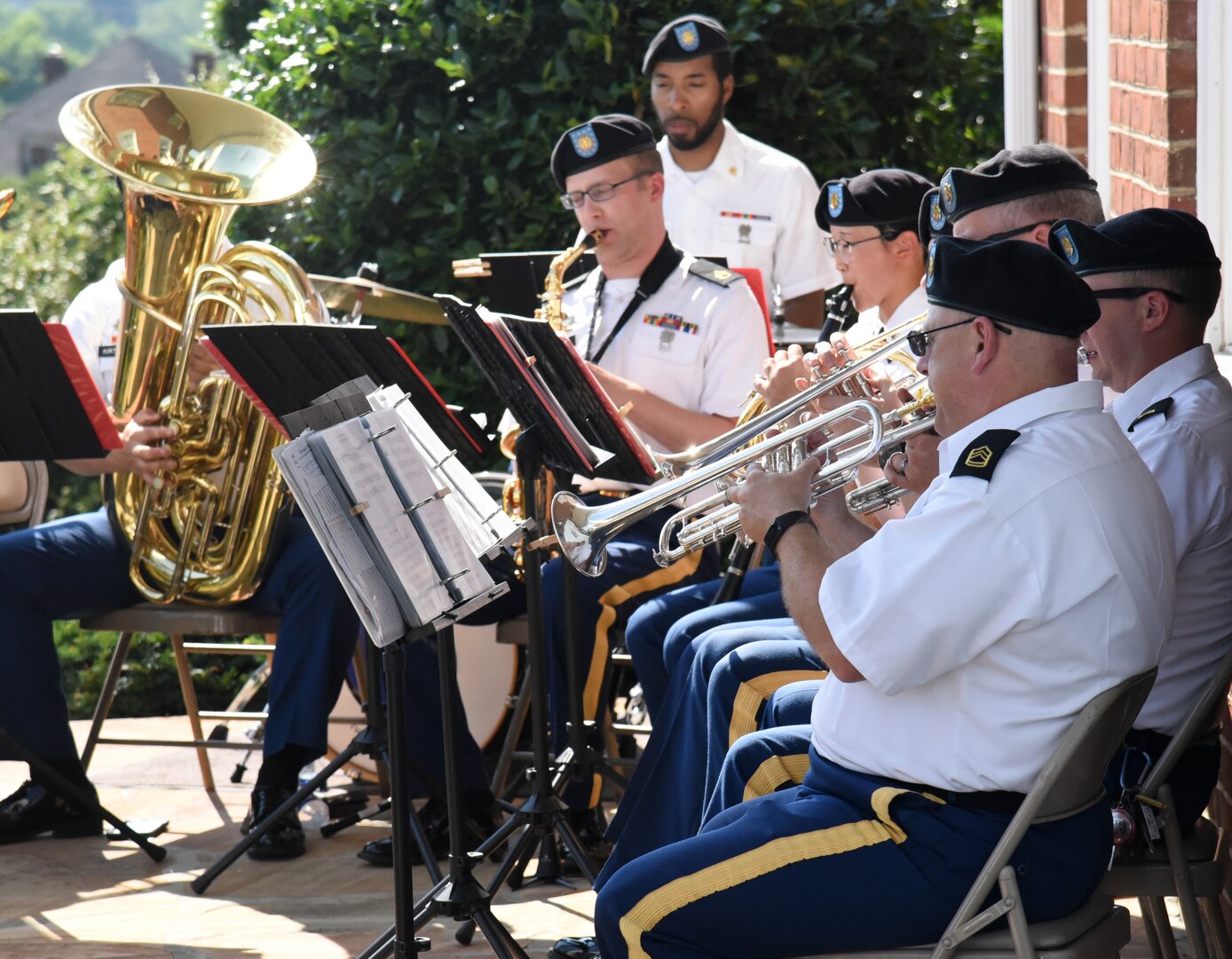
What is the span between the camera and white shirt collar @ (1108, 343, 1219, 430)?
264 centimetres

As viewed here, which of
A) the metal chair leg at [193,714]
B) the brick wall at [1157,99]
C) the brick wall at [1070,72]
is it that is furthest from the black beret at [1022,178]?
the metal chair leg at [193,714]

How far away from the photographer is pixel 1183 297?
8.72 feet

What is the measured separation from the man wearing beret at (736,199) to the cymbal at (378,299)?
4.64ft

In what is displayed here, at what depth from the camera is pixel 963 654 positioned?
2090 mm

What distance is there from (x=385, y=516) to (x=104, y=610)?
1.93 metres

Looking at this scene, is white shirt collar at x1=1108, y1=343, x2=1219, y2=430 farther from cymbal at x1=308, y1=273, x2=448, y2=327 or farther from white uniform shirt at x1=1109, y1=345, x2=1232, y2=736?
cymbal at x1=308, y1=273, x2=448, y2=327

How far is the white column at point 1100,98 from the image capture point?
4062 millimetres

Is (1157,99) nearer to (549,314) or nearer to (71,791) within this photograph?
(549,314)

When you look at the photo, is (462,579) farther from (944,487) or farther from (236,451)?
(236,451)

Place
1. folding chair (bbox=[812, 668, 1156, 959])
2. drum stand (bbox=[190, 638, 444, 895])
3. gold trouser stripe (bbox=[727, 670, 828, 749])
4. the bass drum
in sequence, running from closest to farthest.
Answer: folding chair (bbox=[812, 668, 1156, 959]), gold trouser stripe (bbox=[727, 670, 828, 749]), drum stand (bbox=[190, 638, 444, 895]), the bass drum

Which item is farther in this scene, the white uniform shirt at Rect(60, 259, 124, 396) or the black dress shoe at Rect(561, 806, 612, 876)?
the white uniform shirt at Rect(60, 259, 124, 396)

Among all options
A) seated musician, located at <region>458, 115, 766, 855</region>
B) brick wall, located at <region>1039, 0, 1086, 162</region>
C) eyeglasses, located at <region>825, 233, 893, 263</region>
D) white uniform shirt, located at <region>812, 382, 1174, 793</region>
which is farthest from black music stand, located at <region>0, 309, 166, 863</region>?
brick wall, located at <region>1039, 0, 1086, 162</region>

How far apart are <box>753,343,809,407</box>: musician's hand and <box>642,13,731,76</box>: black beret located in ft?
7.54

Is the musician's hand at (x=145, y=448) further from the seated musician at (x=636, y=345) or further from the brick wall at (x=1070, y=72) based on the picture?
the brick wall at (x=1070, y=72)
